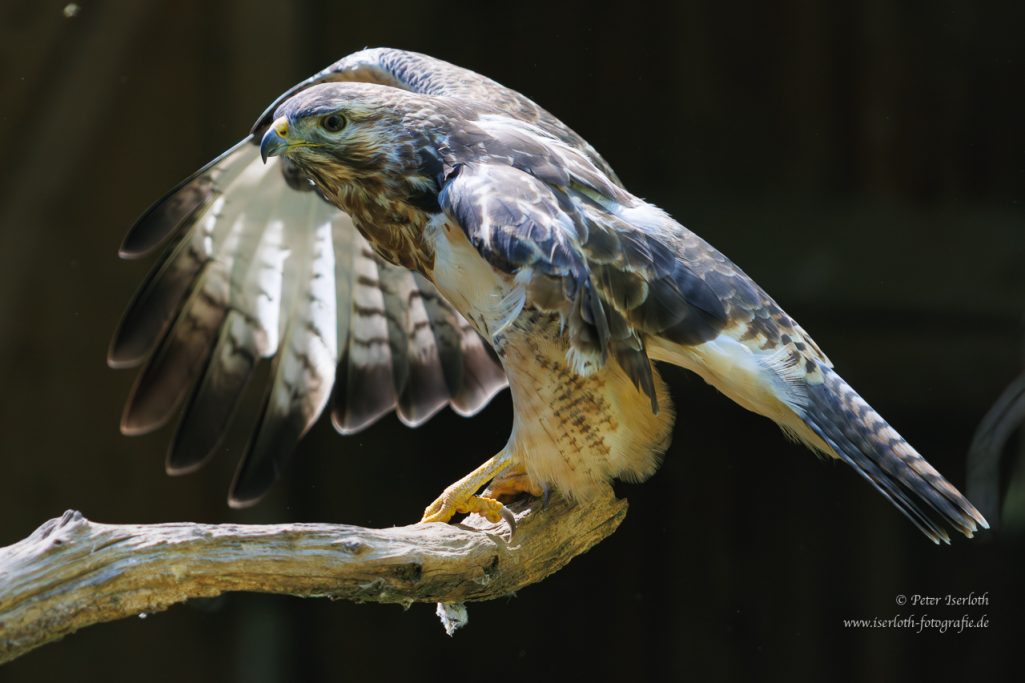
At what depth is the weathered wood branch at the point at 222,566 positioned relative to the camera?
1527mm

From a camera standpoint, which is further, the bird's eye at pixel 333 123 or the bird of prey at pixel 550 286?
the bird's eye at pixel 333 123

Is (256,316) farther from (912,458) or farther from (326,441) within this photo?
(912,458)

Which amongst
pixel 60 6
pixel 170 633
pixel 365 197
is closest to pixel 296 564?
pixel 365 197

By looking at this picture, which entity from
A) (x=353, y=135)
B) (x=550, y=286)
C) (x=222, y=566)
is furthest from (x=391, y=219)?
(x=222, y=566)

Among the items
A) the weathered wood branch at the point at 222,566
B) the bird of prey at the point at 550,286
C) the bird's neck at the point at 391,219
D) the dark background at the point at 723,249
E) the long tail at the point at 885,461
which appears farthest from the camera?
the dark background at the point at 723,249

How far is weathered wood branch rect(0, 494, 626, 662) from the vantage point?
5.01 ft

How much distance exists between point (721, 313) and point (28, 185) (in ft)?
7.67

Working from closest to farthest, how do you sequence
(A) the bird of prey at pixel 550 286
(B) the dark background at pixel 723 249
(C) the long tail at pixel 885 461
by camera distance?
(A) the bird of prey at pixel 550 286, (C) the long tail at pixel 885 461, (B) the dark background at pixel 723 249

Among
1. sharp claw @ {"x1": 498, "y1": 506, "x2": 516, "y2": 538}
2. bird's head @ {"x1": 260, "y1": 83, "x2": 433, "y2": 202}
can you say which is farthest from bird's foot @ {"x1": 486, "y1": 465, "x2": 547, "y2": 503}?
bird's head @ {"x1": 260, "y1": 83, "x2": 433, "y2": 202}

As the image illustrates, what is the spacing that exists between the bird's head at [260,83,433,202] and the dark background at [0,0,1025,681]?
134cm

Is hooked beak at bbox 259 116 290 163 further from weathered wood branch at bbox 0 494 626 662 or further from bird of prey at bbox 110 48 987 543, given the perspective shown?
weathered wood branch at bbox 0 494 626 662

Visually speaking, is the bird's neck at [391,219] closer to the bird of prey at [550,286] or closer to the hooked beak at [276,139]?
the bird of prey at [550,286]

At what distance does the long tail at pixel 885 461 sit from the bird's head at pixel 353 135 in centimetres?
92

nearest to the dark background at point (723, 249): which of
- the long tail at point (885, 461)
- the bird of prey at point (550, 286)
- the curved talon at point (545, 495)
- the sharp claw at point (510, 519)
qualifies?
the bird of prey at point (550, 286)
